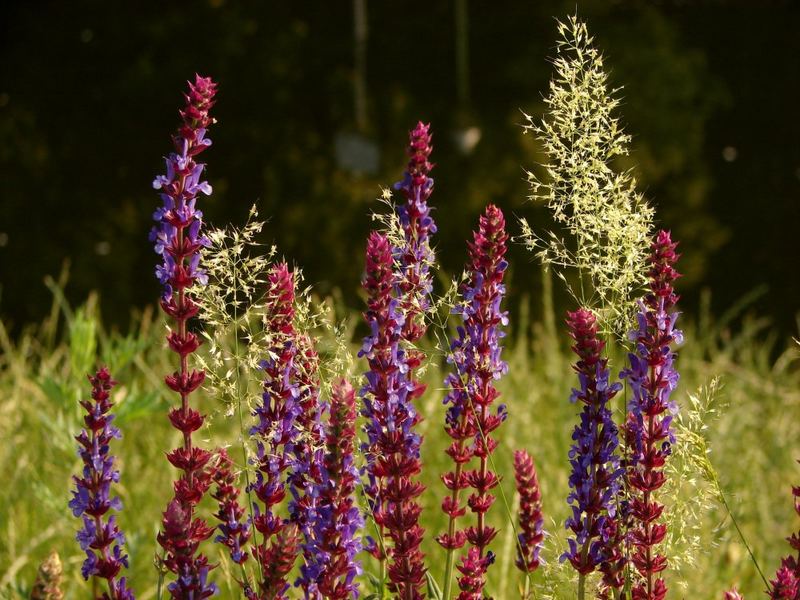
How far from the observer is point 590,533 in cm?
146

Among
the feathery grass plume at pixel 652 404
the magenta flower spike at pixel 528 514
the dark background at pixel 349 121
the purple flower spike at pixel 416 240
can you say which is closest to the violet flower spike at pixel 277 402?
the purple flower spike at pixel 416 240

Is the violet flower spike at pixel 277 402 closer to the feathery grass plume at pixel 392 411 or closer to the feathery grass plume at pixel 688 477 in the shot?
the feathery grass plume at pixel 392 411

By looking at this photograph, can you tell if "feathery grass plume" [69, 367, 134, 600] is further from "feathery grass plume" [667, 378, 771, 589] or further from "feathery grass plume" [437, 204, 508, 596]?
"feathery grass plume" [667, 378, 771, 589]

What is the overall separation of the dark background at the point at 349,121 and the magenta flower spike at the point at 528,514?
8.94 meters

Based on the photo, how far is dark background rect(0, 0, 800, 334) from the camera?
37.8 ft

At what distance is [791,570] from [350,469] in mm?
652

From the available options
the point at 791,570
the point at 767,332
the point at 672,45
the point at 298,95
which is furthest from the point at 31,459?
the point at 672,45

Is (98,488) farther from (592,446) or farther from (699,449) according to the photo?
(699,449)

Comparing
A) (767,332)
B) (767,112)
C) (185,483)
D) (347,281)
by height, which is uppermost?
(767,112)

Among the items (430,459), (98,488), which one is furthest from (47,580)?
(430,459)

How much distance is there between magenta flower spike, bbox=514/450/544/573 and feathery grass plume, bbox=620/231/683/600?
18cm

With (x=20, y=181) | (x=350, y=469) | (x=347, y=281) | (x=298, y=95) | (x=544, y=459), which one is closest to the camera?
(x=350, y=469)

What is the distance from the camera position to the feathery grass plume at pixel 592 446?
4.70 feet

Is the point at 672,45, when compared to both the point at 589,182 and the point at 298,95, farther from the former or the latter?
the point at 589,182
